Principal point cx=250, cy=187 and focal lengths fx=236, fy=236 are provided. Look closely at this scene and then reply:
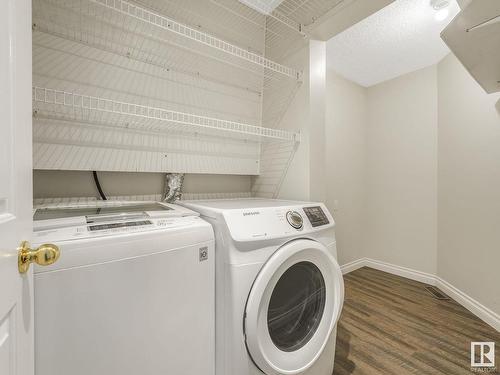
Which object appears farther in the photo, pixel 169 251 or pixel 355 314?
pixel 355 314

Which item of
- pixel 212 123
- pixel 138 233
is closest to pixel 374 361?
pixel 138 233

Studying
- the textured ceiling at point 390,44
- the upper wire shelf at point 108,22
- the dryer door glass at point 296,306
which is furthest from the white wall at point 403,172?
the upper wire shelf at point 108,22

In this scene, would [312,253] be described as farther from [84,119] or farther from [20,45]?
[84,119]

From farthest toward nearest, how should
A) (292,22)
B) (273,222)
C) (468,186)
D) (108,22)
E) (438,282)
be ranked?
(438,282) < (468,186) < (292,22) < (108,22) < (273,222)

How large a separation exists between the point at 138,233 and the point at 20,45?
577 millimetres

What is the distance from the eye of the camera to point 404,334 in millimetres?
1759

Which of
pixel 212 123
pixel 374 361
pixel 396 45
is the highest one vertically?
pixel 396 45

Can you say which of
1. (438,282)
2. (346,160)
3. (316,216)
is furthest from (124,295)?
(438,282)

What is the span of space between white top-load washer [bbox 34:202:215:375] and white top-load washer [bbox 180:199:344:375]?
80 millimetres

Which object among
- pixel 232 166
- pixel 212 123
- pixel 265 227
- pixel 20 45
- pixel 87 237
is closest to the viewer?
pixel 20 45

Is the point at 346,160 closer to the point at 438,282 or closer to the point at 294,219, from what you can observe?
the point at 438,282

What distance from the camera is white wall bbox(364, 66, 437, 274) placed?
265 centimetres

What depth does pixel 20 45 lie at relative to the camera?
1.67ft

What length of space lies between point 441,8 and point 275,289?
2288mm
